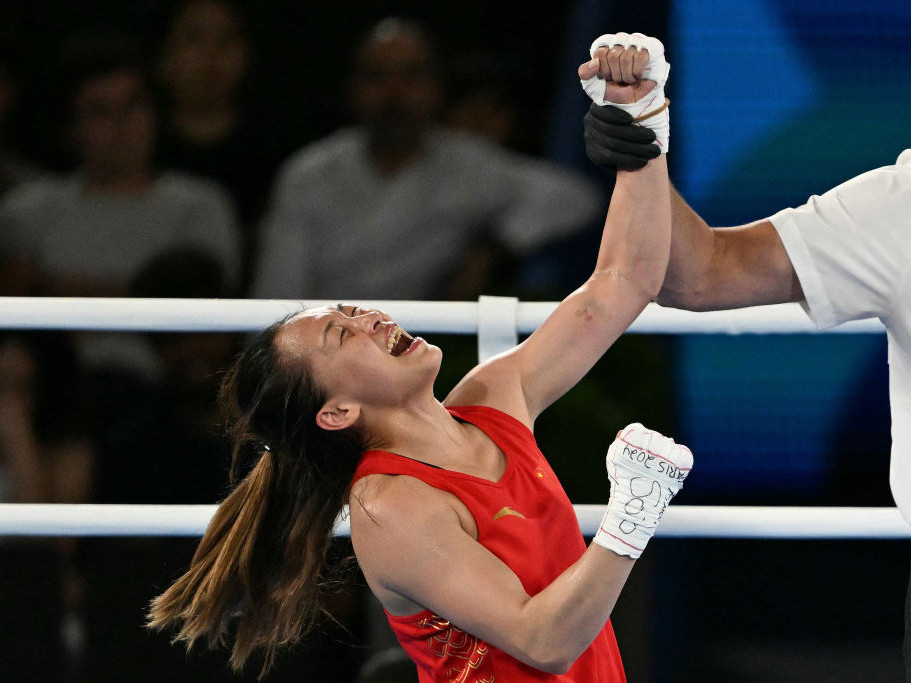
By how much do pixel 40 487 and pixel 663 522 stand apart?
1724 mm

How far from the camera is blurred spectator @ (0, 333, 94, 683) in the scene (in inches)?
95.0

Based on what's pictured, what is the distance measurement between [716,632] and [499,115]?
1.69 m

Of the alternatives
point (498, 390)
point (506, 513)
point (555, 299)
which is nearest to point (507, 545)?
point (506, 513)

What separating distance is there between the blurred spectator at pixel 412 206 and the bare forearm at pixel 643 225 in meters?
1.64

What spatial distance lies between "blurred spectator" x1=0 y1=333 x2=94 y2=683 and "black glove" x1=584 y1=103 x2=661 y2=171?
5.54 ft

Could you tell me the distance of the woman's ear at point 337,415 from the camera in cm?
145

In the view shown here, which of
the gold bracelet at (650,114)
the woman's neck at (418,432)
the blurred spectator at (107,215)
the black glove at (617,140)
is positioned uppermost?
the gold bracelet at (650,114)

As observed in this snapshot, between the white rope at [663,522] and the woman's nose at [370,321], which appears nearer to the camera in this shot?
the woman's nose at [370,321]

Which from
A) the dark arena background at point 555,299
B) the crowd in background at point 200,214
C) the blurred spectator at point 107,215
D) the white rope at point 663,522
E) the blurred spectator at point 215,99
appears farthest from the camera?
the blurred spectator at point 215,99

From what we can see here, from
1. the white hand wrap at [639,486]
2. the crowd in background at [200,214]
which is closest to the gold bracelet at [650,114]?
the white hand wrap at [639,486]

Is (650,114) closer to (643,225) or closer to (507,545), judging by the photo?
(643,225)

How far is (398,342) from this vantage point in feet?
4.94

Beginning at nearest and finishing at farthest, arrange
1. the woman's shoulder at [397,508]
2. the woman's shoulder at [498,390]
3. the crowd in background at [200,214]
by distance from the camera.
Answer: the woman's shoulder at [397,508] → the woman's shoulder at [498,390] → the crowd in background at [200,214]

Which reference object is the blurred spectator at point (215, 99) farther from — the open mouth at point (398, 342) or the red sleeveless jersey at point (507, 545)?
the red sleeveless jersey at point (507, 545)
